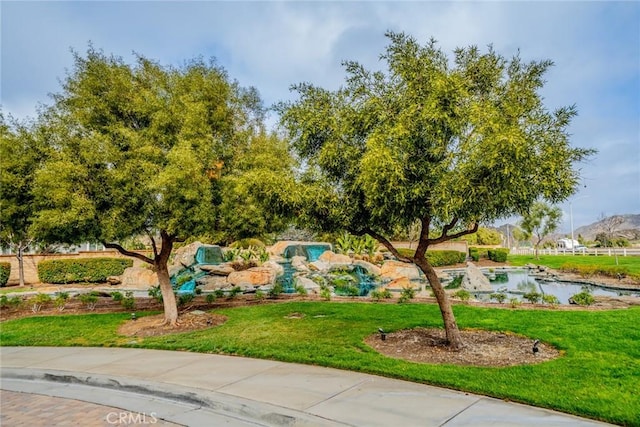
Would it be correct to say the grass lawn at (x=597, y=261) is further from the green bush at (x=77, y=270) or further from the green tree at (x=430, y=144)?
the green bush at (x=77, y=270)

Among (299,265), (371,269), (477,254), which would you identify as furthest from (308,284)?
(477,254)

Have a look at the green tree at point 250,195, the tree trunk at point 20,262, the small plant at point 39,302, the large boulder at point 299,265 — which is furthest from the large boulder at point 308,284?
the tree trunk at point 20,262

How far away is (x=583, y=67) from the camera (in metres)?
14.6

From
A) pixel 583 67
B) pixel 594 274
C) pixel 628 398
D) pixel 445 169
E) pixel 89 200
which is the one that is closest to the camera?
pixel 628 398

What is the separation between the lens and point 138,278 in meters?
20.6

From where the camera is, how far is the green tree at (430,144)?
557 cm

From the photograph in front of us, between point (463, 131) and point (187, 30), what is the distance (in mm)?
9680

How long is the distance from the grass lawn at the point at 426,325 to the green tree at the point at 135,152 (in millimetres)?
2272

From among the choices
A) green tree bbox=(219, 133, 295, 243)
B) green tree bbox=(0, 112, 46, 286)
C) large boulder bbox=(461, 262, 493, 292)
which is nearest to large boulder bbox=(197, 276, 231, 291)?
green tree bbox=(219, 133, 295, 243)

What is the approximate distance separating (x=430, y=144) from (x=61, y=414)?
618 cm

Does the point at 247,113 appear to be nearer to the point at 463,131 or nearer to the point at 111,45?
the point at 111,45

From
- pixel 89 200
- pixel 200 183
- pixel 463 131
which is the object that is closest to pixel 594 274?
pixel 463 131

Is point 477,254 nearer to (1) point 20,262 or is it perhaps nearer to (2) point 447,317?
(2) point 447,317

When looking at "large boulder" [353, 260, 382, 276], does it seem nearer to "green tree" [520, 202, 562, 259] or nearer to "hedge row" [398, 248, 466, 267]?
"hedge row" [398, 248, 466, 267]
